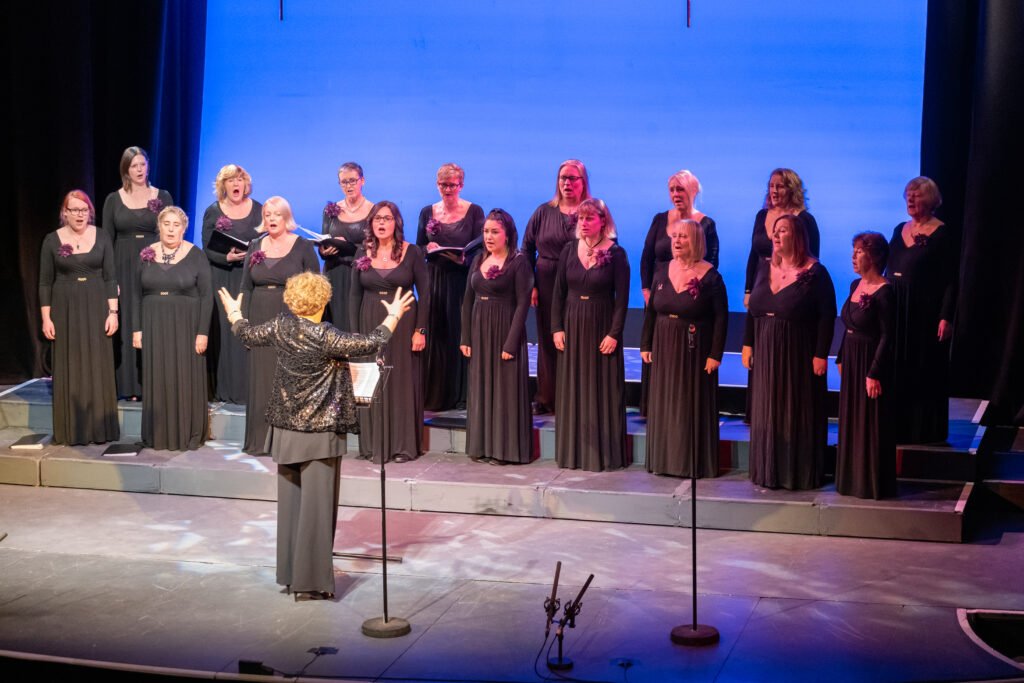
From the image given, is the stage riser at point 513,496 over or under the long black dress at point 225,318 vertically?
under

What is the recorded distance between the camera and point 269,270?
25.3 ft

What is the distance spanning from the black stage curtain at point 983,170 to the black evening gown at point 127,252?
5.28m

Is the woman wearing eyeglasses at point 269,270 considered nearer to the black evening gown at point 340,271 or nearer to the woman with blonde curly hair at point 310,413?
the black evening gown at point 340,271

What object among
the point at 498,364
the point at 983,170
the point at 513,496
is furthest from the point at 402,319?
the point at 983,170

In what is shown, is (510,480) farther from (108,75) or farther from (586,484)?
(108,75)

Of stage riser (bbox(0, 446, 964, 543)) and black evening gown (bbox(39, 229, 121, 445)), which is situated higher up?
black evening gown (bbox(39, 229, 121, 445))

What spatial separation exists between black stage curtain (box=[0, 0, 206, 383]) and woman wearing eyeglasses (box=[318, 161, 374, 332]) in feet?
7.85

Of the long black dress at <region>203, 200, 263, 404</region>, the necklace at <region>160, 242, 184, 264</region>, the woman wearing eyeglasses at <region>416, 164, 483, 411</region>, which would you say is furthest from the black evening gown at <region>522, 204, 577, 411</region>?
the necklace at <region>160, 242, 184, 264</region>

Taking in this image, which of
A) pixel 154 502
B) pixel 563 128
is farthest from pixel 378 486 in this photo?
pixel 563 128

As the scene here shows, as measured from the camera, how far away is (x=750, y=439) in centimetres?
716

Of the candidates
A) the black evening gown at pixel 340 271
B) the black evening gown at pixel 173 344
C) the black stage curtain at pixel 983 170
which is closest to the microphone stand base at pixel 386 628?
the black evening gown at pixel 173 344

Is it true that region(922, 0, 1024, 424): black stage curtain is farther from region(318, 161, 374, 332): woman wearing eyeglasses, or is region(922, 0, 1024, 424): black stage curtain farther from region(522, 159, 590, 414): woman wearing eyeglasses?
region(318, 161, 374, 332): woman wearing eyeglasses

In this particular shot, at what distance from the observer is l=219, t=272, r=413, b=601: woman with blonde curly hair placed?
Result: 5.40 meters

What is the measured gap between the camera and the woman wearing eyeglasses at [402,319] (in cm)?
755
